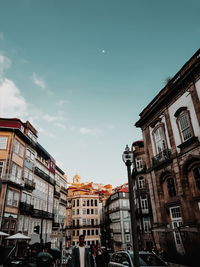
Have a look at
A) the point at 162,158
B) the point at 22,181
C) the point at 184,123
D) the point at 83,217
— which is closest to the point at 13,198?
the point at 22,181

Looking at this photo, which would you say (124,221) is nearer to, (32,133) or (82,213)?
(82,213)

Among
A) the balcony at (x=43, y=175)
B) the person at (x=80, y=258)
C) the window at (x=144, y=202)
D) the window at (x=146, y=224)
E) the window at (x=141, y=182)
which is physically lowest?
the person at (x=80, y=258)

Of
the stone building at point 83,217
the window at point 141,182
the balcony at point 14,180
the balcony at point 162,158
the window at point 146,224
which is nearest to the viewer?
the balcony at point 162,158

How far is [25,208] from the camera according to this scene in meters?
26.6

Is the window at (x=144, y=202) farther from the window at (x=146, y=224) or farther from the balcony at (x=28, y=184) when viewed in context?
the balcony at (x=28, y=184)

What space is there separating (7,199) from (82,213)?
1655 inches

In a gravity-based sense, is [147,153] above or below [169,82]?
below

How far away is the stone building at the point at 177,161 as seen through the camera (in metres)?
13.8

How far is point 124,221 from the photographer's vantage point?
4997 centimetres

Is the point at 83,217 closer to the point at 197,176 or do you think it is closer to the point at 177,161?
the point at 177,161

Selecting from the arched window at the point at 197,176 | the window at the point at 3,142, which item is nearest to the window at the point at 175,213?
the arched window at the point at 197,176

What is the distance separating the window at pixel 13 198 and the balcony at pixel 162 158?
16.0m

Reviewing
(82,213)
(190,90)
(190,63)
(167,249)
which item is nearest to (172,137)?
(190,90)

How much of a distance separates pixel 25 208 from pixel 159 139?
18.8 metres
